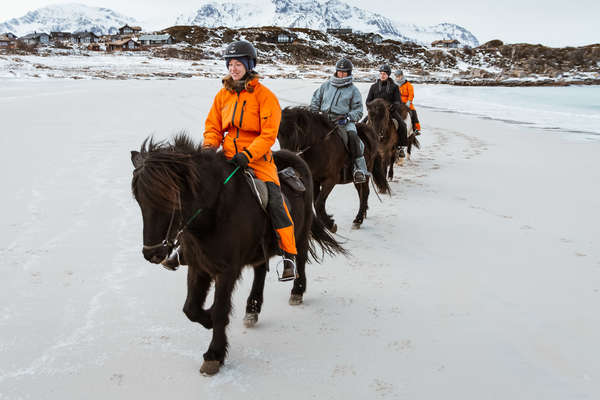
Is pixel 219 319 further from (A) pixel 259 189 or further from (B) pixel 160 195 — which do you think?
(B) pixel 160 195

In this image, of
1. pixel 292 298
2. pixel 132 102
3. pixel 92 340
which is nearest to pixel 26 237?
pixel 92 340

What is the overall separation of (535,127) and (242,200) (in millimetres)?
17811

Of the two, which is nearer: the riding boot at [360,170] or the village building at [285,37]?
the riding boot at [360,170]

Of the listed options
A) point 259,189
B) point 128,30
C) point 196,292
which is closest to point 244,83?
point 259,189

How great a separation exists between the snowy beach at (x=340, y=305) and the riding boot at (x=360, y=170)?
2.44ft

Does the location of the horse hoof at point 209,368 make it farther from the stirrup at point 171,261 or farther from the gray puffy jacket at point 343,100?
the gray puffy jacket at point 343,100

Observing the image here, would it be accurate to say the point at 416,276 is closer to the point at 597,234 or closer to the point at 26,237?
the point at 597,234

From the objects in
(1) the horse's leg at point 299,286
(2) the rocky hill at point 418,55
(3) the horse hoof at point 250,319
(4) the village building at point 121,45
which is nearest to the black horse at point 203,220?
(3) the horse hoof at point 250,319

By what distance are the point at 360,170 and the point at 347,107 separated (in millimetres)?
969

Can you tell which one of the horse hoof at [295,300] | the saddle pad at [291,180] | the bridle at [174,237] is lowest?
the horse hoof at [295,300]

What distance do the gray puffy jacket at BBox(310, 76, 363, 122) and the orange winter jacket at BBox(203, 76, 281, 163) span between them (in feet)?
10.2

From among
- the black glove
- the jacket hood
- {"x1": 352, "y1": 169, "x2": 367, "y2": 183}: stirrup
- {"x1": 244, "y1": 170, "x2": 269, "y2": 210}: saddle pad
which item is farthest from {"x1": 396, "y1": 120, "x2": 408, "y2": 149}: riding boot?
the black glove

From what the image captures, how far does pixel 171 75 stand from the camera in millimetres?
38625

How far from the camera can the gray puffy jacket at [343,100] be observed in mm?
6281
